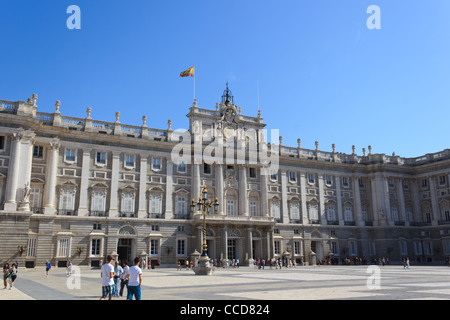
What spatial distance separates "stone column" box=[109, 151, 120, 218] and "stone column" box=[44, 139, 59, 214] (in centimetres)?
572

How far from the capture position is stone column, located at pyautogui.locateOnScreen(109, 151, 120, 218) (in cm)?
4384

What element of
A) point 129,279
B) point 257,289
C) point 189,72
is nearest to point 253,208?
point 189,72

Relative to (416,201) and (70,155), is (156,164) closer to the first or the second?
(70,155)

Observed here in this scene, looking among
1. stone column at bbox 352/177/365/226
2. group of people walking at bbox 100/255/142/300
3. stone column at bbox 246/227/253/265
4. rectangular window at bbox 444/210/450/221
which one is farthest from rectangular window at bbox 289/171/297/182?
group of people walking at bbox 100/255/142/300

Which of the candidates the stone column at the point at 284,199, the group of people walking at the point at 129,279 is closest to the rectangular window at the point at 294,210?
the stone column at the point at 284,199

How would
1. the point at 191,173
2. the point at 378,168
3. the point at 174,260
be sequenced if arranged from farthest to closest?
1. the point at 378,168
2. the point at 191,173
3. the point at 174,260

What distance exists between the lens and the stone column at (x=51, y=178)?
133 feet

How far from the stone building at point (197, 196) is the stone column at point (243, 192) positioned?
0.18m

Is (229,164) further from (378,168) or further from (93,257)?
(378,168)

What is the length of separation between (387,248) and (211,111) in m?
31.0

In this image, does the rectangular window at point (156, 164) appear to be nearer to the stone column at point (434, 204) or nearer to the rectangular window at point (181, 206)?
the rectangular window at point (181, 206)

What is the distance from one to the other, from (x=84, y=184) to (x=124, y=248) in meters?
8.13
